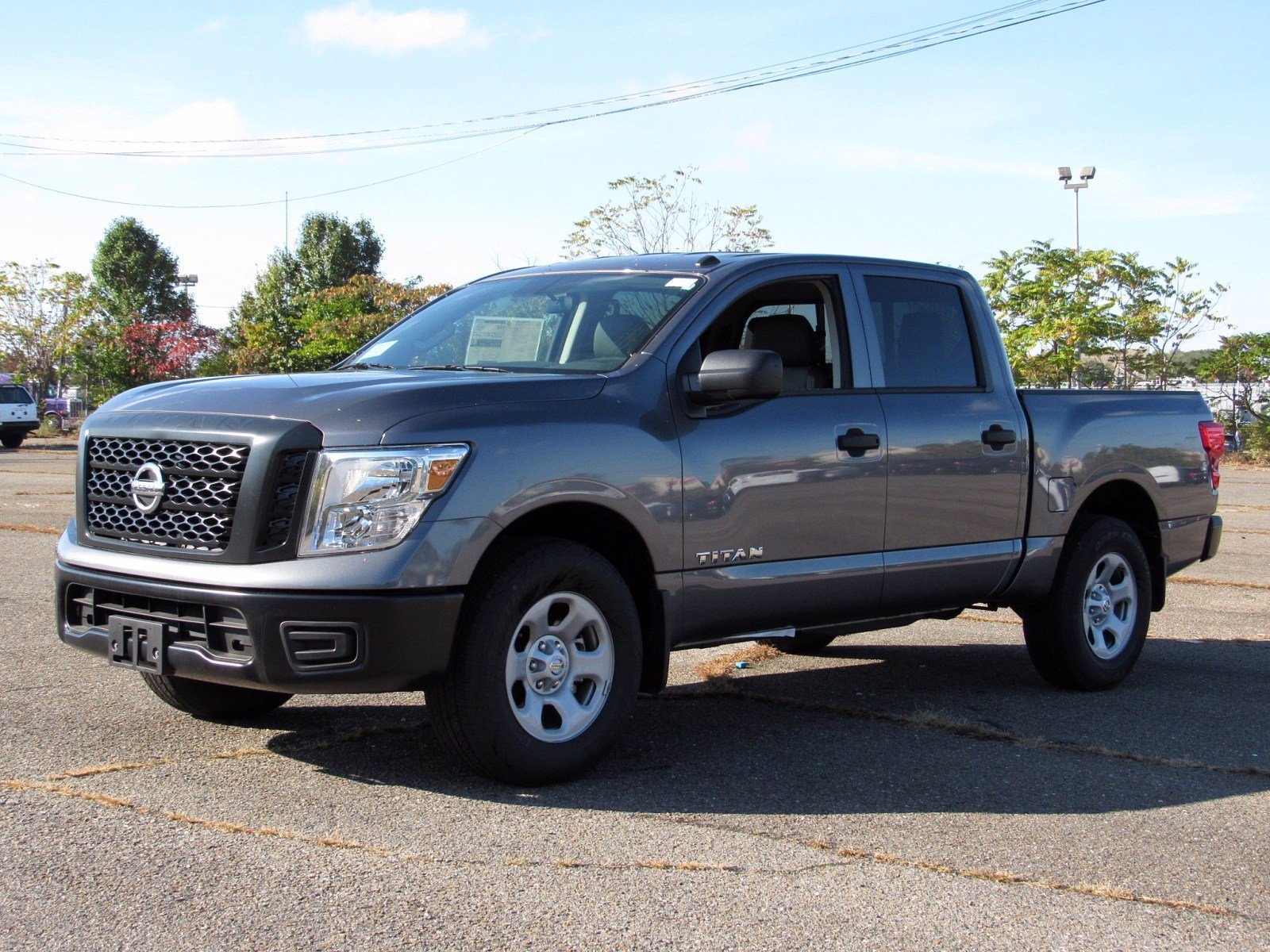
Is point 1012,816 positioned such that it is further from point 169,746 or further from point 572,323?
point 169,746

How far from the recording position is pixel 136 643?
4.76 meters

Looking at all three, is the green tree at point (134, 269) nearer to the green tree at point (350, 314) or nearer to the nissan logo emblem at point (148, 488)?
the green tree at point (350, 314)

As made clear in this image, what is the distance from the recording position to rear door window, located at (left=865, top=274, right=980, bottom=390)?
635 cm

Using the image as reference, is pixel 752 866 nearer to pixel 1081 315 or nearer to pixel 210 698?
pixel 210 698

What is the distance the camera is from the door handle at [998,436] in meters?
6.46

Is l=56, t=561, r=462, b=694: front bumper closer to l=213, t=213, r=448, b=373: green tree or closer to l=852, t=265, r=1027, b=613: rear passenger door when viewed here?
l=852, t=265, r=1027, b=613: rear passenger door

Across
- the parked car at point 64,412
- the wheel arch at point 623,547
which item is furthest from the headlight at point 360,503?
the parked car at point 64,412

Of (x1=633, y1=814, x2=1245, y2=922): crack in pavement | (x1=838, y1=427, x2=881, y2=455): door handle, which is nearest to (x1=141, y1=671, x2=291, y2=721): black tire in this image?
(x1=633, y1=814, x2=1245, y2=922): crack in pavement

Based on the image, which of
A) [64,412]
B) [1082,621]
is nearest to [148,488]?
[1082,621]

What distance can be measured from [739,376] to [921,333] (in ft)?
5.60

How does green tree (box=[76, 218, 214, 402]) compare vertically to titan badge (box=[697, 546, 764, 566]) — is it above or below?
above

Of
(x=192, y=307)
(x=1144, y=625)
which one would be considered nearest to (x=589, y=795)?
(x=1144, y=625)

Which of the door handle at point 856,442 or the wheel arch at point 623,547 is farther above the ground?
the door handle at point 856,442

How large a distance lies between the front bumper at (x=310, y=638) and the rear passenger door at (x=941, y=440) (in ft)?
7.57
